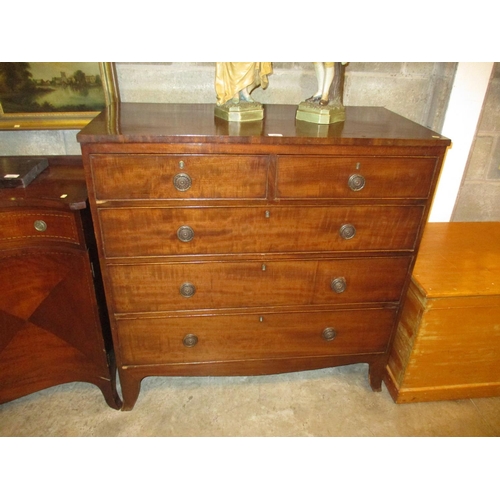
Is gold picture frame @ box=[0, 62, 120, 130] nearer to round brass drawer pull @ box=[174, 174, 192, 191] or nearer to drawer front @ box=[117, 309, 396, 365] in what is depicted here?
round brass drawer pull @ box=[174, 174, 192, 191]

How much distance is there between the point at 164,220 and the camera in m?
1.41

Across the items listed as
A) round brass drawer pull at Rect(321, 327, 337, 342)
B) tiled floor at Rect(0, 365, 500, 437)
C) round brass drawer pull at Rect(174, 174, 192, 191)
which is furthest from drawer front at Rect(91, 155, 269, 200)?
tiled floor at Rect(0, 365, 500, 437)

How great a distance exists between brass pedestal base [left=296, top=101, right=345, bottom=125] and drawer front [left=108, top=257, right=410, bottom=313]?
0.59m

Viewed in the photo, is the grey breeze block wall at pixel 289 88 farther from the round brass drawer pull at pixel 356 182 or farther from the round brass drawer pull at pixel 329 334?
the round brass drawer pull at pixel 329 334

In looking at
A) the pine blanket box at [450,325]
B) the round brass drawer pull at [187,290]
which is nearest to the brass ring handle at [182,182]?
the round brass drawer pull at [187,290]

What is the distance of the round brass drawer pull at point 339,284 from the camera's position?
1.64 meters

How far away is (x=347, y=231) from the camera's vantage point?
4.98ft

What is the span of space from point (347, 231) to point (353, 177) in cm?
23

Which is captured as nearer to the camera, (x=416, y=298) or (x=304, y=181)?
(x=304, y=181)

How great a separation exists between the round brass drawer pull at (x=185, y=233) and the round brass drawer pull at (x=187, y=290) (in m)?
0.22

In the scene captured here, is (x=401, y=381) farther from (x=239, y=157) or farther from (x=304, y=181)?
(x=239, y=157)

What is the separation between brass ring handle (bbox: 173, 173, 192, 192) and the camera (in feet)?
4.36
